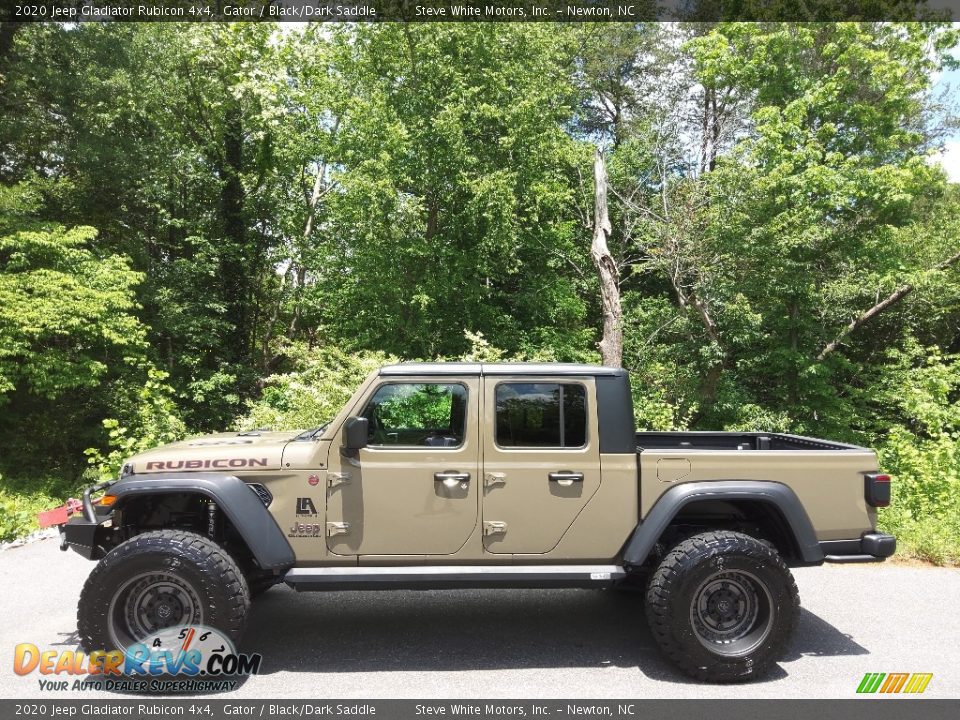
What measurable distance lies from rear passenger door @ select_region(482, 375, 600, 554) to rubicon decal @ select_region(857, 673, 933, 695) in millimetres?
1901

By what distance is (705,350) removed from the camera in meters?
16.2

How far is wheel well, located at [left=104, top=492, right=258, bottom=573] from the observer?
4309mm

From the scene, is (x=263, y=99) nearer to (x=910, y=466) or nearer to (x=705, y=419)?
(x=705, y=419)

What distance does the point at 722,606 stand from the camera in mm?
4113

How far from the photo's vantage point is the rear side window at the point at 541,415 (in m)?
4.29

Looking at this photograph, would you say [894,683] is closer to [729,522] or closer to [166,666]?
[729,522]

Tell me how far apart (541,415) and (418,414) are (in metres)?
0.92

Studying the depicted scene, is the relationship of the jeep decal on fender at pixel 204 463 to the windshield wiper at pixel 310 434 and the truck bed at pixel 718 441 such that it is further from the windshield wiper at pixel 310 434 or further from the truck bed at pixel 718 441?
the truck bed at pixel 718 441

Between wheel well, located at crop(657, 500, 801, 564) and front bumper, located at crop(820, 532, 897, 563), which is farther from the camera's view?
wheel well, located at crop(657, 500, 801, 564)

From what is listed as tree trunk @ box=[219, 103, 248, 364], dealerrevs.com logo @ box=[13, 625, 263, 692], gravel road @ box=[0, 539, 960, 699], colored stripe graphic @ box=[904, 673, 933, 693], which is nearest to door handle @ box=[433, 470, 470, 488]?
gravel road @ box=[0, 539, 960, 699]

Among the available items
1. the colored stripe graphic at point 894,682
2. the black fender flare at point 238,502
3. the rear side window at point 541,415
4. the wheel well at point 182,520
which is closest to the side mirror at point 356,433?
the black fender flare at point 238,502

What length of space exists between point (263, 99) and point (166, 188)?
3565 mm

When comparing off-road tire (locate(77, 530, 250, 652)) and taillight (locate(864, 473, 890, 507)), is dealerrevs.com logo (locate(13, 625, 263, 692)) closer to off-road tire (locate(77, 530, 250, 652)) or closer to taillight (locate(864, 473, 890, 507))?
off-road tire (locate(77, 530, 250, 652))

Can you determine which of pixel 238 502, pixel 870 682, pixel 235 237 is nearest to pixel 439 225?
pixel 235 237
